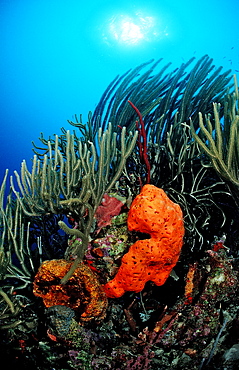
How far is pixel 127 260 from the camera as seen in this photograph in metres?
2.21

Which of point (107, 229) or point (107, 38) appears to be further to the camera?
point (107, 38)

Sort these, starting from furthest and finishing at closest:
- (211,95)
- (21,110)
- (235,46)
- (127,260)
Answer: (21,110), (235,46), (211,95), (127,260)

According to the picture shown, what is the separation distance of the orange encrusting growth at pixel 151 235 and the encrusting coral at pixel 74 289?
292 millimetres

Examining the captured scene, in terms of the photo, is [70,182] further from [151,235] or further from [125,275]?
[125,275]

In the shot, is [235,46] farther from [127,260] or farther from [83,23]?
[127,260]

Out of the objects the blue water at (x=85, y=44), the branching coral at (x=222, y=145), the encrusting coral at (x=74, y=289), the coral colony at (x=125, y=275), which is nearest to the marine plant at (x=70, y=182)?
the coral colony at (x=125, y=275)

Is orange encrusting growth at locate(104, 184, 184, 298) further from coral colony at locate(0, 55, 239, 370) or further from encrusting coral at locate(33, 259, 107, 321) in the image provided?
encrusting coral at locate(33, 259, 107, 321)

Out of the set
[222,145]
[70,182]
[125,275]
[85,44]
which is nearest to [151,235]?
[125,275]

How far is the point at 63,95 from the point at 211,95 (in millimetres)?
56815

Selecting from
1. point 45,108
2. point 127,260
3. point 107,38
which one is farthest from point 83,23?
point 127,260

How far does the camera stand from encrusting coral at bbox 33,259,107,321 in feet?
7.59

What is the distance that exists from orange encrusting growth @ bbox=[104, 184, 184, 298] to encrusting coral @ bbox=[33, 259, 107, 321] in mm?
292

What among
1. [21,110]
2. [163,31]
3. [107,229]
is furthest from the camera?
[21,110]

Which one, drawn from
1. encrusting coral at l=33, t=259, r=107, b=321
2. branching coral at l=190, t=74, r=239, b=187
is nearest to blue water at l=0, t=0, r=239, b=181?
branching coral at l=190, t=74, r=239, b=187
